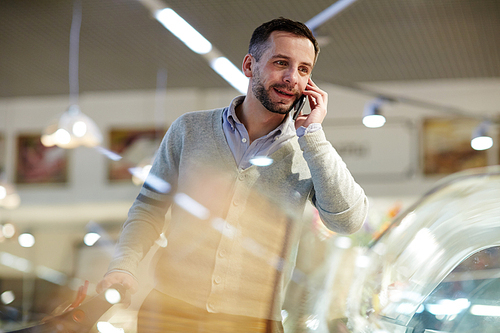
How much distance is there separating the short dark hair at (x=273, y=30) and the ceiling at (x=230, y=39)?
7.71ft

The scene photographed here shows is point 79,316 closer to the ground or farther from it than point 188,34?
closer to the ground

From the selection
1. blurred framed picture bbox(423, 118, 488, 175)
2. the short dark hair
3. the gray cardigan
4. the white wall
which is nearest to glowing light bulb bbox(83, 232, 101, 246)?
the gray cardigan

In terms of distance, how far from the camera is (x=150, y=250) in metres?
0.84

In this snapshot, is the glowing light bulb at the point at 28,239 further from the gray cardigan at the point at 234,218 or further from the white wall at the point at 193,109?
the white wall at the point at 193,109

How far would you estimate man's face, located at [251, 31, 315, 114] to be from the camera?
29.7 inches

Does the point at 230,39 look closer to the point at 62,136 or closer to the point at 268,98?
the point at 62,136

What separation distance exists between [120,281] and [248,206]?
213 millimetres

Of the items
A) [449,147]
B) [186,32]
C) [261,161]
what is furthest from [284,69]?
[449,147]

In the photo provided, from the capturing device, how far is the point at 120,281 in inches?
29.8

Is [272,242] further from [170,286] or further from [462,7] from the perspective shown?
[462,7]

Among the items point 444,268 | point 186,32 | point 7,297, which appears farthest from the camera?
point 186,32

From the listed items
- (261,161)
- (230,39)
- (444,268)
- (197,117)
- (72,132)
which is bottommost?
(444,268)

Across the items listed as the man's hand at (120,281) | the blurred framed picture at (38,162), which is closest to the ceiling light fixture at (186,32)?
the man's hand at (120,281)

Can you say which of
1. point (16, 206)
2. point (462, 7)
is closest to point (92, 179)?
point (16, 206)
